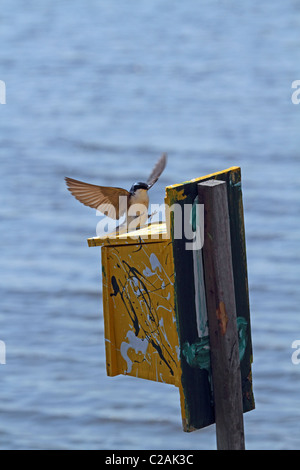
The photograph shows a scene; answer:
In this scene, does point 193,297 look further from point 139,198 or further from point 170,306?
point 139,198

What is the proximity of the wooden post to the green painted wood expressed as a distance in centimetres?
3

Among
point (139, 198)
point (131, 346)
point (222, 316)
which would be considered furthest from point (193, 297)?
point (139, 198)

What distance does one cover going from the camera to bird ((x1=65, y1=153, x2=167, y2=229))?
154 inches

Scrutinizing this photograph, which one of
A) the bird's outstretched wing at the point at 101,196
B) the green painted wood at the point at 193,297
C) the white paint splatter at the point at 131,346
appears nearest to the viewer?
the green painted wood at the point at 193,297

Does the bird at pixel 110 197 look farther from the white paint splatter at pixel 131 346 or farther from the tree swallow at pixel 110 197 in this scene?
the white paint splatter at pixel 131 346

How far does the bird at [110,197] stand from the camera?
392 centimetres

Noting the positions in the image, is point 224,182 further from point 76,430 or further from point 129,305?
point 76,430

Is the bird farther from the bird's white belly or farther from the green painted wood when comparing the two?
the green painted wood

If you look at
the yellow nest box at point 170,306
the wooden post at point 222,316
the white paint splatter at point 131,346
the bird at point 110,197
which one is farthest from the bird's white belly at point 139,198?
the wooden post at point 222,316

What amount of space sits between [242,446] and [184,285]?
1.84ft

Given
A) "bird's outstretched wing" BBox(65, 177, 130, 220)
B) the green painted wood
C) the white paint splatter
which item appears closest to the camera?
the green painted wood

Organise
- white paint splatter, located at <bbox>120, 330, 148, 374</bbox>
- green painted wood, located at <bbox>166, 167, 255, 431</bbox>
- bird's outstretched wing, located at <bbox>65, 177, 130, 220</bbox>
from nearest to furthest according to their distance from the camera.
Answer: green painted wood, located at <bbox>166, 167, 255, 431</bbox> → white paint splatter, located at <bbox>120, 330, 148, 374</bbox> → bird's outstretched wing, located at <bbox>65, 177, 130, 220</bbox>

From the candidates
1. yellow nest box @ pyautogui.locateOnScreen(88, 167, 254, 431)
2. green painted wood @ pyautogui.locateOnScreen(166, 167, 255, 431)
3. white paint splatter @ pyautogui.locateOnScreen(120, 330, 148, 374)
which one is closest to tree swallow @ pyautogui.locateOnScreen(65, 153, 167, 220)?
yellow nest box @ pyautogui.locateOnScreen(88, 167, 254, 431)

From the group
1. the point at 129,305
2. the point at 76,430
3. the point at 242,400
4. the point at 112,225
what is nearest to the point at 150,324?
the point at 129,305
